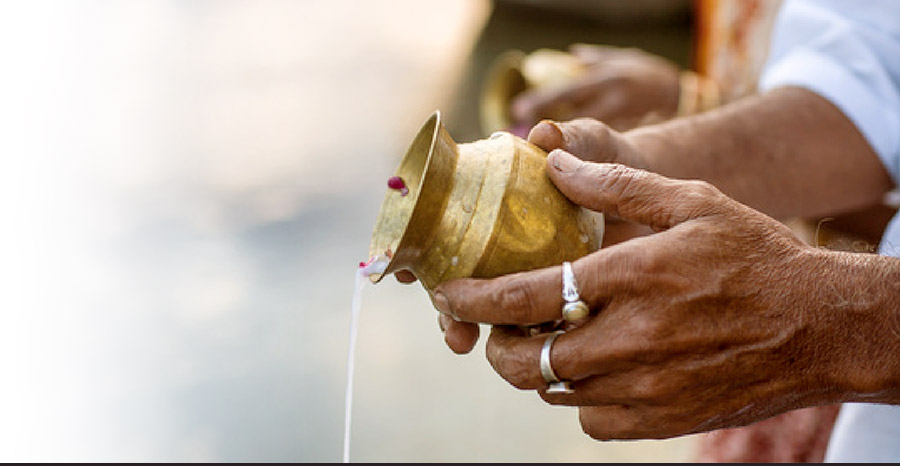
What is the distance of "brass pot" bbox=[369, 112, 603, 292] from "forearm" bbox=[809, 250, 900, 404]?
10.7 inches

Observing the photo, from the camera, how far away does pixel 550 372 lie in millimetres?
920

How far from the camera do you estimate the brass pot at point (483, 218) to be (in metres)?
0.92

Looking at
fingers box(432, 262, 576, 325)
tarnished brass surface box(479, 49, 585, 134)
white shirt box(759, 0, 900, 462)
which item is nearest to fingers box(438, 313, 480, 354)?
fingers box(432, 262, 576, 325)

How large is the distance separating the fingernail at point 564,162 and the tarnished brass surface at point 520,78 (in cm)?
185

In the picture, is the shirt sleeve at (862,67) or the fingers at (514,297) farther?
the shirt sleeve at (862,67)

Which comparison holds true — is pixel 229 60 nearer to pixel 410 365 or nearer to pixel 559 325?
pixel 410 365

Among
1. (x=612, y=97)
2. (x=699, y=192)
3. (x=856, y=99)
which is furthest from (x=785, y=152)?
(x=612, y=97)

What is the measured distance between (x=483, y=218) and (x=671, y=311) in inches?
8.7

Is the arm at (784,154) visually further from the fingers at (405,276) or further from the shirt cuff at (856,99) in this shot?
the fingers at (405,276)

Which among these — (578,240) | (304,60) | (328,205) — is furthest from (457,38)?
(578,240)

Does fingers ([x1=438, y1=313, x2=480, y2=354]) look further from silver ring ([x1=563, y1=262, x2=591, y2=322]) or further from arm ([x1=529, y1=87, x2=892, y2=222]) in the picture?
arm ([x1=529, y1=87, x2=892, y2=222])

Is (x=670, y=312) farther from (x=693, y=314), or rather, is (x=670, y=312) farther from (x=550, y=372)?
(x=550, y=372)

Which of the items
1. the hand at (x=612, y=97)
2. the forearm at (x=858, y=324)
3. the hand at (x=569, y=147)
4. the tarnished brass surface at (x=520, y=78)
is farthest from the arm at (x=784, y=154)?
the tarnished brass surface at (x=520, y=78)

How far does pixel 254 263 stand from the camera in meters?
3.36
